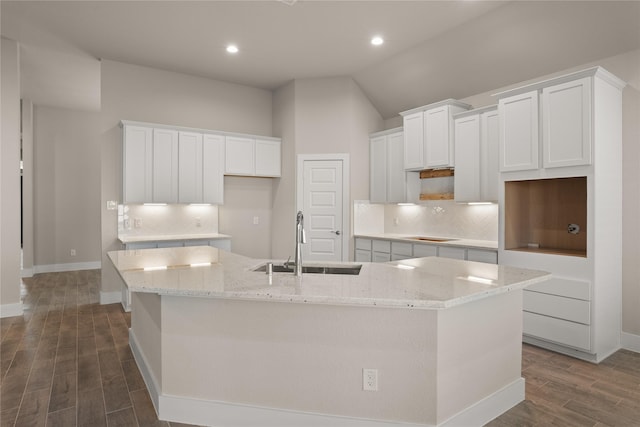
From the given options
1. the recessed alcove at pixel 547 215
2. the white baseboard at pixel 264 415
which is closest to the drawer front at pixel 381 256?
the recessed alcove at pixel 547 215

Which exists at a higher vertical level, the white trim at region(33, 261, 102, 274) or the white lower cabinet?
the white lower cabinet

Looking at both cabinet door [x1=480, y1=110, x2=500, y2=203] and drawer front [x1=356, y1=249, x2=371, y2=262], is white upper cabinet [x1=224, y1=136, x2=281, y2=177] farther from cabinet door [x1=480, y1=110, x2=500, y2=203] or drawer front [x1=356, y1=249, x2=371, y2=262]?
cabinet door [x1=480, y1=110, x2=500, y2=203]

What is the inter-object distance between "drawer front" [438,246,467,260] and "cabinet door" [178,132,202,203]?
3399mm

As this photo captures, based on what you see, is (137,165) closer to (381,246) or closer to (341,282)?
(381,246)

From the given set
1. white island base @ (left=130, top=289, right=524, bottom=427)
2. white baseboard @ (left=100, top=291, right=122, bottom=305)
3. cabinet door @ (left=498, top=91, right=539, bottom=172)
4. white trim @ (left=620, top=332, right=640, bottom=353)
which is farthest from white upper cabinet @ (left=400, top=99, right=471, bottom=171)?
white baseboard @ (left=100, top=291, right=122, bottom=305)

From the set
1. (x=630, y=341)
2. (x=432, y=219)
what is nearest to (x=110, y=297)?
(x=432, y=219)

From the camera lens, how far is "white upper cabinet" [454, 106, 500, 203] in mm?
4254

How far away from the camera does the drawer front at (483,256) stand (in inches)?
158

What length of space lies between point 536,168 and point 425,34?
79.8 inches

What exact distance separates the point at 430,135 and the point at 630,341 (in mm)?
3042

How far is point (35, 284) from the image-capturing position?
6336 millimetres

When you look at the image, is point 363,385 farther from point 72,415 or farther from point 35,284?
point 35,284

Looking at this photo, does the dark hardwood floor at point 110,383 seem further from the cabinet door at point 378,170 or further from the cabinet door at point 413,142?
the cabinet door at point 378,170

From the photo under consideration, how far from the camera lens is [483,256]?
4.12 metres
